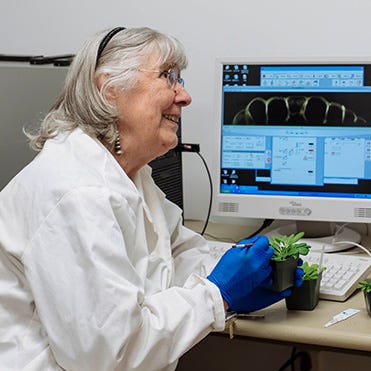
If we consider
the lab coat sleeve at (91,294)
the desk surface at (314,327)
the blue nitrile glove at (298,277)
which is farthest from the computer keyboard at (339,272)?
the lab coat sleeve at (91,294)

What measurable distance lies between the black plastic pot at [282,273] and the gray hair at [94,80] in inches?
16.8

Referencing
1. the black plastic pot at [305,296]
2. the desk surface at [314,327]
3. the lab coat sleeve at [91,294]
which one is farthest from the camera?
the black plastic pot at [305,296]

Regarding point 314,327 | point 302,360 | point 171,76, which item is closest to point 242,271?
point 314,327

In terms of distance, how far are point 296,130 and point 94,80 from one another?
698 millimetres

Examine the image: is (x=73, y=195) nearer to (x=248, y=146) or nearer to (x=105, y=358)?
(x=105, y=358)

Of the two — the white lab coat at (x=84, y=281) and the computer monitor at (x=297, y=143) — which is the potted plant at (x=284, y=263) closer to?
the white lab coat at (x=84, y=281)

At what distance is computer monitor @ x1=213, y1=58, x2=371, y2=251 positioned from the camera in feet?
6.46

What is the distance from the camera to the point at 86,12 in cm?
243

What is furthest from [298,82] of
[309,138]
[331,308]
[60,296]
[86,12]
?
[60,296]

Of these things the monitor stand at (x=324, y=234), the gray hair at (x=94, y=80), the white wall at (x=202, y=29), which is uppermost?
the white wall at (x=202, y=29)

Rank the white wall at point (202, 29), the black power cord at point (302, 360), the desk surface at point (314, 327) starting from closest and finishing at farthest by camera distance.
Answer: the desk surface at point (314, 327)
the white wall at point (202, 29)
the black power cord at point (302, 360)

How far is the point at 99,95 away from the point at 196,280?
0.43 m

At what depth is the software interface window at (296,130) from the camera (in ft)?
6.45

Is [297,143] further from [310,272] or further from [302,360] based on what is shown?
[302,360]
